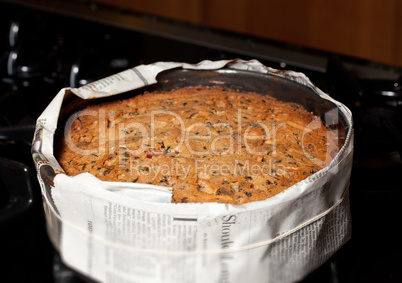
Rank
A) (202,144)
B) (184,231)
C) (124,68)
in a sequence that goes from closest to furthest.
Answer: (184,231) < (202,144) < (124,68)

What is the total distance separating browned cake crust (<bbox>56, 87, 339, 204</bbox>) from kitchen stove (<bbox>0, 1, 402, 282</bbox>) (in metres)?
0.13

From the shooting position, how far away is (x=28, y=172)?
0.81m

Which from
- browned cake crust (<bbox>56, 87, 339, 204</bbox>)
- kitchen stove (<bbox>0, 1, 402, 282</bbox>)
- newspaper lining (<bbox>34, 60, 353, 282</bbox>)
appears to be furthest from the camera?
kitchen stove (<bbox>0, 1, 402, 282</bbox>)

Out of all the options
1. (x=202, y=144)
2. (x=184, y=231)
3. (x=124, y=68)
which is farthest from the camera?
(x=124, y=68)

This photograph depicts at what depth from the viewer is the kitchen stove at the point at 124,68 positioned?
791 millimetres

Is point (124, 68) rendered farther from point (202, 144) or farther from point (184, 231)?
point (184, 231)

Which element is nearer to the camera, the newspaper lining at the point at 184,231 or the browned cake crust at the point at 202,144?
the newspaper lining at the point at 184,231

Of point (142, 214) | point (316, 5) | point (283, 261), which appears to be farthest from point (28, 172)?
point (316, 5)

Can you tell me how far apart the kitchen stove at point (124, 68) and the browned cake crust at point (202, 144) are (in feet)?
0.44

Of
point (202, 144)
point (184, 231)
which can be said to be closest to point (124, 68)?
point (202, 144)

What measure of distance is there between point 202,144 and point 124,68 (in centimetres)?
64

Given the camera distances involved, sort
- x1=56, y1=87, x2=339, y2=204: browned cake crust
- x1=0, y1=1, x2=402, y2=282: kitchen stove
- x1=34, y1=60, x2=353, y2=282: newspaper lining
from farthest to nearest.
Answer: x1=0, y1=1, x2=402, y2=282: kitchen stove, x1=56, y1=87, x2=339, y2=204: browned cake crust, x1=34, y1=60, x2=353, y2=282: newspaper lining

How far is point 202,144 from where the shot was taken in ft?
2.45

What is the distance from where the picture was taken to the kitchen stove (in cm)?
79
